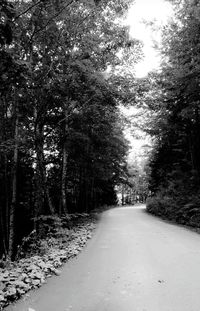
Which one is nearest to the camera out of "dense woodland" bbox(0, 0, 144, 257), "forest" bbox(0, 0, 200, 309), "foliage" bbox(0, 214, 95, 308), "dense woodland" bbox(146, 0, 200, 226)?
"foliage" bbox(0, 214, 95, 308)

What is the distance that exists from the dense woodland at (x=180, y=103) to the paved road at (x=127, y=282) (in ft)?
19.1

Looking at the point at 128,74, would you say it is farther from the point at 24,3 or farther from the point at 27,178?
the point at 27,178

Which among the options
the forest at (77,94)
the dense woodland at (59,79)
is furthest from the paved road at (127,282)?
the dense woodland at (59,79)

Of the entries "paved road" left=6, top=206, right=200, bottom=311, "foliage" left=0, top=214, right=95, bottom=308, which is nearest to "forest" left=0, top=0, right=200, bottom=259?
"foliage" left=0, top=214, right=95, bottom=308

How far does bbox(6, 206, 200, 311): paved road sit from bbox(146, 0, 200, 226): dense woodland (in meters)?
5.82

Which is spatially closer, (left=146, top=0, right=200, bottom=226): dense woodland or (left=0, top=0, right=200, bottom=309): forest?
(left=0, top=0, right=200, bottom=309): forest

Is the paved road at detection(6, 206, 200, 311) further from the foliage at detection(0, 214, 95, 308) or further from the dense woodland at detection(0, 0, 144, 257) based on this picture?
the dense woodland at detection(0, 0, 144, 257)

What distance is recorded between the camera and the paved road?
163 inches

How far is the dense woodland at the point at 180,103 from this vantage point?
500 inches

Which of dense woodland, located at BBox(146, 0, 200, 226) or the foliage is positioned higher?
dense woodland, located at BBox(146, 0, 200, 226)

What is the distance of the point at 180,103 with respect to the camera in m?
17.2

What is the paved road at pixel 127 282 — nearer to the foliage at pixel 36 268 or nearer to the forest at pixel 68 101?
the foliage at pixel 36 268

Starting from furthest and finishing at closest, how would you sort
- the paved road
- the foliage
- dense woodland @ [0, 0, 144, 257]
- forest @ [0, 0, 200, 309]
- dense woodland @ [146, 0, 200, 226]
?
dense woodland @ [146, 0, 200, 226] < dense woodland @ [0, 0, 144, 257] < forest @ [0, 0, 200, 309] < the foliage < the paved road

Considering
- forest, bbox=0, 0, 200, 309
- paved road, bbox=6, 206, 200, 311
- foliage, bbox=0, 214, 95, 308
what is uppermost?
forest, bbox=0, 0, 200, 309
